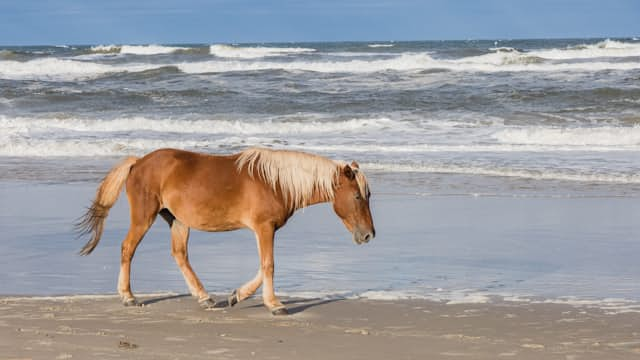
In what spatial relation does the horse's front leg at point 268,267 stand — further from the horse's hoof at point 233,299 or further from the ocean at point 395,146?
the ocean at point 395,146

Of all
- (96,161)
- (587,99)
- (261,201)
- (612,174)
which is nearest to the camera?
(261,201)

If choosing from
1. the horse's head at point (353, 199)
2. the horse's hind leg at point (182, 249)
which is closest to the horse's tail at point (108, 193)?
the horse's hind leg at point (182, 249)

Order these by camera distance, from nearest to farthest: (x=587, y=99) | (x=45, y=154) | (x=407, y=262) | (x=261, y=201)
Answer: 1. (x=261, y=201)
2. (x=407, y=262)
3. (x=45, y=154)
4. (x=587, y=99)

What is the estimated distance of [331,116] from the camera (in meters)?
23.9

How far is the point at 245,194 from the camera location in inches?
254

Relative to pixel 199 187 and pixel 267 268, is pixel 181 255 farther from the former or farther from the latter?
pixel 267 268

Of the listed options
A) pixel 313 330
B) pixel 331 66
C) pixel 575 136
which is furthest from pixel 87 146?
pixel 331 66

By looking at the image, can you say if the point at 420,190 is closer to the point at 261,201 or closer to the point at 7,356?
the point at 261,201

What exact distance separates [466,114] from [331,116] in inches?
111

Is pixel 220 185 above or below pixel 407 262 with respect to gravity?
above

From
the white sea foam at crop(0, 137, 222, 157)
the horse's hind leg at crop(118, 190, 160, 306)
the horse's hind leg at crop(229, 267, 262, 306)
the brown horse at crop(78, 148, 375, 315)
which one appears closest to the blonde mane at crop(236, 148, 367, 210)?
the brown horse at crop(78, 148, 375, 315)

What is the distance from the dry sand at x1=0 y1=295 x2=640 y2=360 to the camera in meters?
5.25

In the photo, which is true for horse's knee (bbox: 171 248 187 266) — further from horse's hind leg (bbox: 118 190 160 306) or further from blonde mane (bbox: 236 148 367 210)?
blonde mane (bbox: 236 148 367 210)

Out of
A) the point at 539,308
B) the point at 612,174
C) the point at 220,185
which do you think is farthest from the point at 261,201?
the point at 612,174
